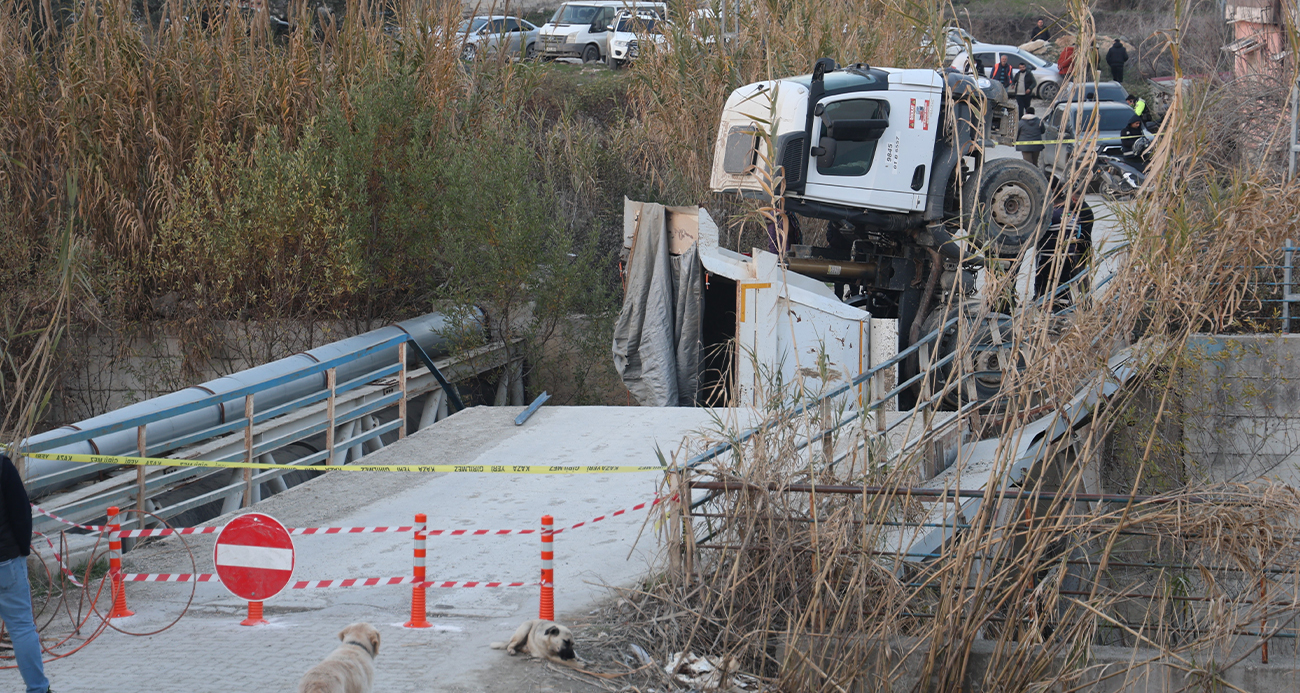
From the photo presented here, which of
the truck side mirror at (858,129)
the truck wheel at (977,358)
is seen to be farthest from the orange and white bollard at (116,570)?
the truck side mirror at (858,129)

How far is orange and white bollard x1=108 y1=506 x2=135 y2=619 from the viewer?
6566 millimetres

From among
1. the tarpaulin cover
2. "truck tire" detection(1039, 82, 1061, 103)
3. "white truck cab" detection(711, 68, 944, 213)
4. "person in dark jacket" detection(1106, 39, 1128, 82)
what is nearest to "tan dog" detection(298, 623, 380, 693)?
"white truck cab" detection(711, 68, 944, 213)

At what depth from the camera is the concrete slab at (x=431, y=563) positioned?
575 centimetres

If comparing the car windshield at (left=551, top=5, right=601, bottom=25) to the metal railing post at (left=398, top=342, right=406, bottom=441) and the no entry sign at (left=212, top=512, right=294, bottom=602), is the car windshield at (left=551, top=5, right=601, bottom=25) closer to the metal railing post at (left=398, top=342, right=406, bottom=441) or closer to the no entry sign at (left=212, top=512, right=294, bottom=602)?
the metal railing post at (left=398, top=342, right=406, bottom=441)

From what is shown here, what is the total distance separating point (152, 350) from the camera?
1302 cm

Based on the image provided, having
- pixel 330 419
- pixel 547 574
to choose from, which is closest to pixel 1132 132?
pixel 330 419

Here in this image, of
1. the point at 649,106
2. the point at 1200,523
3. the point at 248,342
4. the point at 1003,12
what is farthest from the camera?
the point at 1003,12

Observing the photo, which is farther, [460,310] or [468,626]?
[460,310]

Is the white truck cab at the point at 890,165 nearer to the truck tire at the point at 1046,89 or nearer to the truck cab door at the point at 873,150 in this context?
the truck cab door at the point at 873,150

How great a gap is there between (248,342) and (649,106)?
6.98 meters

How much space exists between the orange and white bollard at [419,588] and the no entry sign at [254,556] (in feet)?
2.42

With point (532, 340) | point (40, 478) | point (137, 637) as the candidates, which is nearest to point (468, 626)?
point (137, 637)

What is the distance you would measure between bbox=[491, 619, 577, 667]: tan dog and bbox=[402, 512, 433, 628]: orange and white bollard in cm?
74

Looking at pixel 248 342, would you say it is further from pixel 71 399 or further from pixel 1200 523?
pixel 1200 523
